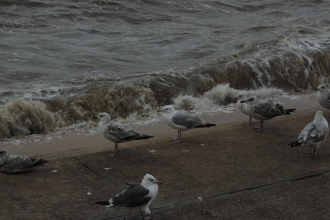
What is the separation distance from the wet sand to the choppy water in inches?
124

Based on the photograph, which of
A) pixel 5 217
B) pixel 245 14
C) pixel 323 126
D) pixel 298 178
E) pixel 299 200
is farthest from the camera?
pixel 245 14

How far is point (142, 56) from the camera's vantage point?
14703mm

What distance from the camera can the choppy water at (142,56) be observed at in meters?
11.0

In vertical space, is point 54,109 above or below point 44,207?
below

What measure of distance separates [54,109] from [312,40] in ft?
27.4

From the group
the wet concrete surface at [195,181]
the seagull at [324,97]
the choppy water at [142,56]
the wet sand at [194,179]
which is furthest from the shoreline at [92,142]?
the choppy water at [142,56]

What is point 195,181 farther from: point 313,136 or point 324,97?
point 324,97

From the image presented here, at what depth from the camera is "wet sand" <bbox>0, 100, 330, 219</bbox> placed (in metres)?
5.24

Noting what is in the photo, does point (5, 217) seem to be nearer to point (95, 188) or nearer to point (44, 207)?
point (44, 207)

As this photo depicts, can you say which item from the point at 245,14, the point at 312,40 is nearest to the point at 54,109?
the point at 312,40

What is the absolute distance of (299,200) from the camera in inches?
215

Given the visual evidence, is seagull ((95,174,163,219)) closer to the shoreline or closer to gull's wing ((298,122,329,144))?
the shoreline

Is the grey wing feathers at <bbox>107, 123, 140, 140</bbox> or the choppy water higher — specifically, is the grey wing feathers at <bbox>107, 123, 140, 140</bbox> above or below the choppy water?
above

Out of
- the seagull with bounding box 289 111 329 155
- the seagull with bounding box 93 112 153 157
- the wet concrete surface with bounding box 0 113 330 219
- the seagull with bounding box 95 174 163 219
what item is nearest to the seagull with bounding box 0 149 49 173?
the wet concrete surface with bounding box 0 113 330 219
